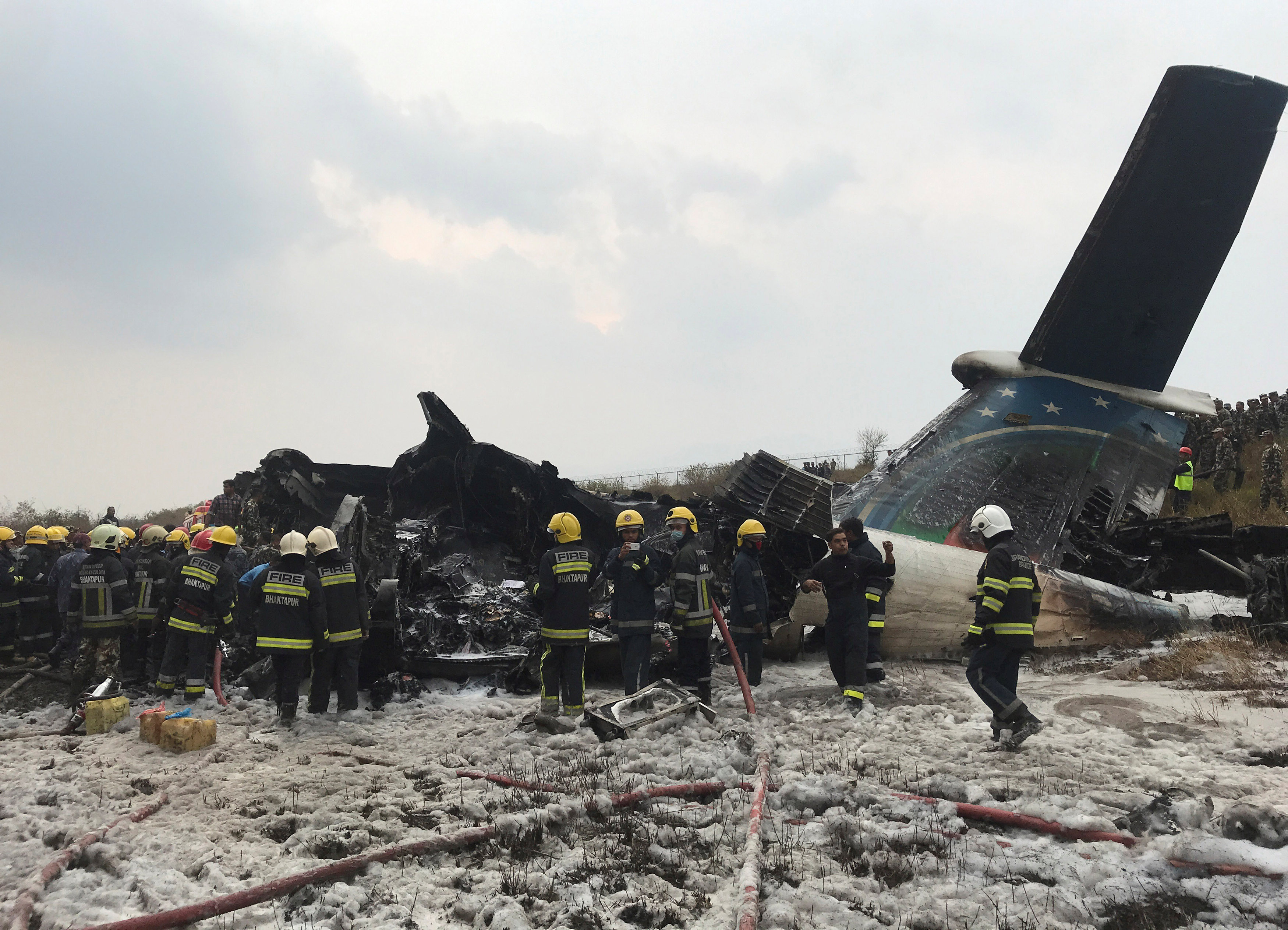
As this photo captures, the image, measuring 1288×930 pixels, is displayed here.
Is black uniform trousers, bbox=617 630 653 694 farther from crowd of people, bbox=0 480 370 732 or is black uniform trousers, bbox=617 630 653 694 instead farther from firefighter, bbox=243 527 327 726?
firefighter, bbox=243 527 327 726

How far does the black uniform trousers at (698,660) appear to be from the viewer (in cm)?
729

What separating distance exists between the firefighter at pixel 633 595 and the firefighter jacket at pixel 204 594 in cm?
375

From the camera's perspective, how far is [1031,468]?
10305 mm

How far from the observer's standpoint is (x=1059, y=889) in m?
3.31

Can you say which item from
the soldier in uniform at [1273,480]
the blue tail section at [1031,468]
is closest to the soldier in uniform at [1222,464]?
the soldier in uniform at [1273,480]

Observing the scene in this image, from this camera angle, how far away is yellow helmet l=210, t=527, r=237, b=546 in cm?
799

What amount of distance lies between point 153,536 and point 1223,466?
66.2ft

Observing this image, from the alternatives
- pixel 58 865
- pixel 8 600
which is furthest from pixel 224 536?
pixel 58 865

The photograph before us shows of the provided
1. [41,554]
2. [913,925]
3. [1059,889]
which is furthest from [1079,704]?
[41,554]

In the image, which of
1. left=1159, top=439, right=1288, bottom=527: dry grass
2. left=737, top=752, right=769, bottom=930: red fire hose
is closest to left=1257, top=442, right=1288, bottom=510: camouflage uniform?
left=1159, top=439, right=1288, bottom=527: dry grass

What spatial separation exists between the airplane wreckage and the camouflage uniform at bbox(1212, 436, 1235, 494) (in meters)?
8.41

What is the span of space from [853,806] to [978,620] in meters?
1.75

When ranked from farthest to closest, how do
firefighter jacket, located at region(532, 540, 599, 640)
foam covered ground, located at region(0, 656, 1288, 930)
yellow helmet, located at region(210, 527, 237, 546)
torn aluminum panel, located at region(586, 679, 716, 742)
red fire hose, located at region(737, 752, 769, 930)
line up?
yellow helmet, located at region(210, 527, 237, 546)
firefighter jacket, located at region(532, 540, 599, 640)
torn aluminum panel, located at region(586, 679, 716, 742)
foam covered ground, located at region(0, 656, 1288, 930)
red fire hose, located at region(737, 752, 769, 930)

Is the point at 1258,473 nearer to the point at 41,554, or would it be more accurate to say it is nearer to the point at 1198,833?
the point at 1198,833
